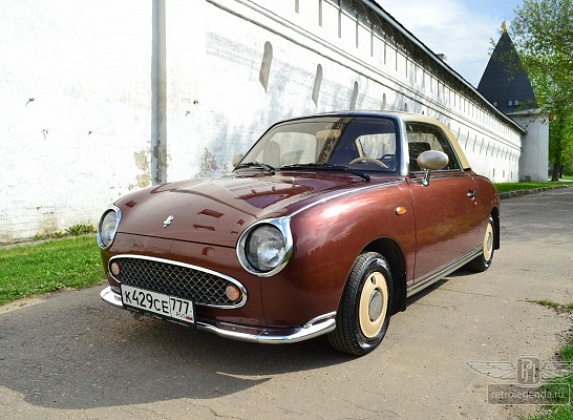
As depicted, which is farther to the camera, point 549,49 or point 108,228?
point 549,49

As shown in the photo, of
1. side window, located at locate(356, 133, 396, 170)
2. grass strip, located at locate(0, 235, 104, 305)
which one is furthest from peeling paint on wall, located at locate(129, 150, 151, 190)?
side window, located at locate(356, 133, 396, 170)

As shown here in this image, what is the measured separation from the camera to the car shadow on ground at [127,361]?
269cm

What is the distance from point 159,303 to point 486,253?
3.97 m

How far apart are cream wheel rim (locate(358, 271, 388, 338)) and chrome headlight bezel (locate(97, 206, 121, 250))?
1.65 m

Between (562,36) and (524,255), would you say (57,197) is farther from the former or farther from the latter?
(562,36)

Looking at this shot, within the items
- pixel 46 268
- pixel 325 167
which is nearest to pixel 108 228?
pixel 325 167

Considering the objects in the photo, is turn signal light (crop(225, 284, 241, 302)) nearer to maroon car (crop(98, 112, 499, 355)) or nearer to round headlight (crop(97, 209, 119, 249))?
maroon car (crop(98, 112, 499, 355))

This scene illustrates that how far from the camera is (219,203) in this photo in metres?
3.08

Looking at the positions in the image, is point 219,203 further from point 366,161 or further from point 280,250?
point 366,161

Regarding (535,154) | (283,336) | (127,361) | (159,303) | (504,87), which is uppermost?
(504,87)

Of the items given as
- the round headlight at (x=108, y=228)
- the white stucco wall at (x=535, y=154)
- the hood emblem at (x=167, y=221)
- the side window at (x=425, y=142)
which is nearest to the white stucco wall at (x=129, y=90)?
the round headlight at (x=108, y=228)

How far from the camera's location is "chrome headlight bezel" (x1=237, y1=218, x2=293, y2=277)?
2.64 metres

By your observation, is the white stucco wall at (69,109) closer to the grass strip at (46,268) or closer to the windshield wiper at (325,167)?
the grass strip at (46,268)

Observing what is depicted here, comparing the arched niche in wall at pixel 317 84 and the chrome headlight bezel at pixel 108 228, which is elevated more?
the arched niche in wall at pixel 317 84
